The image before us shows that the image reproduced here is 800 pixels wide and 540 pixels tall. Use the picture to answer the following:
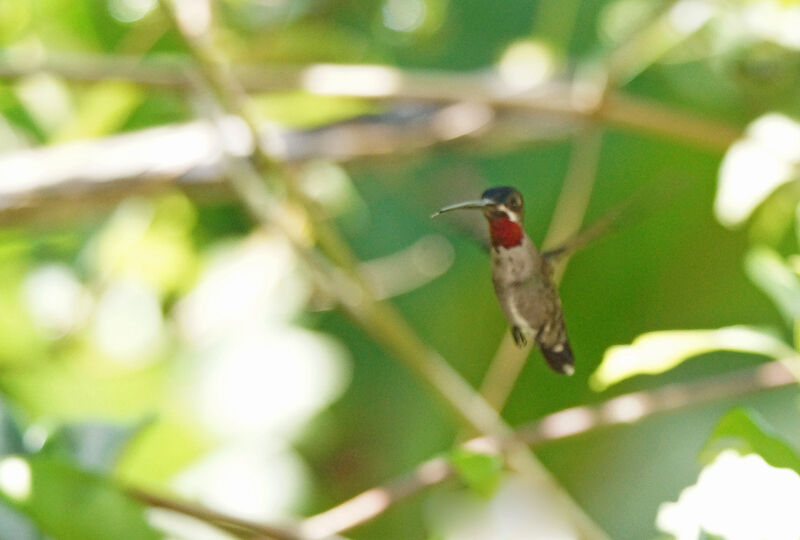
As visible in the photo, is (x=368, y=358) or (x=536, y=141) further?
(x=368, y=358)

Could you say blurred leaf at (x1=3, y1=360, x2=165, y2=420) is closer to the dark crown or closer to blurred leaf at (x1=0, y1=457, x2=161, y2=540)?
blurred leaf at (x1=0, y1=457, x2=161, y2=540)

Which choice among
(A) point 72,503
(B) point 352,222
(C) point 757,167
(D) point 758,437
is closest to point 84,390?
(B) point 352,222

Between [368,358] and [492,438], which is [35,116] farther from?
[492,438]

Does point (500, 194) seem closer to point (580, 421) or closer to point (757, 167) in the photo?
point (580, 421)

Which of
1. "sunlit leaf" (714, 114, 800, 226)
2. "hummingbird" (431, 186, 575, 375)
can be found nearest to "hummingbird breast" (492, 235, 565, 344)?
"hummingbird" (431, 186, 575, 375)

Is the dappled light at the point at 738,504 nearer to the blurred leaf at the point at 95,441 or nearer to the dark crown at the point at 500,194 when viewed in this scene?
the dark crown at the point at 500,194

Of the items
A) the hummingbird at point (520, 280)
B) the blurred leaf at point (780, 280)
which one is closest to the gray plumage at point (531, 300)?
the hummingbird at point (520, 280)

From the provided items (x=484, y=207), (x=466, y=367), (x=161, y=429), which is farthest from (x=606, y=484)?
(x=484, y=207)
